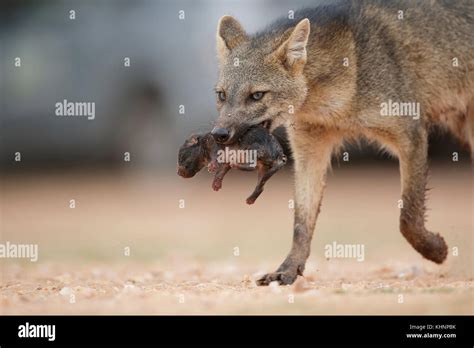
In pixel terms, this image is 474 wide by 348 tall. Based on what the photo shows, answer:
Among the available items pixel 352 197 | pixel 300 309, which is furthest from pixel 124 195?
pixel 300 309

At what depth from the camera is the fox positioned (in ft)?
32.1

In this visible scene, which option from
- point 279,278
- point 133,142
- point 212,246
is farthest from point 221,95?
point 133,142

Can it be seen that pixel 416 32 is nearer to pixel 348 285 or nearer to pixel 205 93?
pixel 348 285

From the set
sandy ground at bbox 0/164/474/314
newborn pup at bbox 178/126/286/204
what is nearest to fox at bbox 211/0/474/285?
newborn pup at bbox 178/126/286/204

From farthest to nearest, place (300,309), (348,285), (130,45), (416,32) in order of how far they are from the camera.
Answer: (130,45) → (416,32) → (348,285) → (300,309)

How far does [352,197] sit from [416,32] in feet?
39.9

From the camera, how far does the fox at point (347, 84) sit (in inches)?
386

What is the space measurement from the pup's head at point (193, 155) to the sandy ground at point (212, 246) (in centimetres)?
127

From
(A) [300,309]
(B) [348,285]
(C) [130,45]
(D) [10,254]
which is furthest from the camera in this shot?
(C) [130,45]

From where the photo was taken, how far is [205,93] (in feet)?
66.3

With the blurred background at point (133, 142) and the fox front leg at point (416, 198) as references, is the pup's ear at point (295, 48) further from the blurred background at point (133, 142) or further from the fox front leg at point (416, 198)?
the blurred background at point (133, 142)

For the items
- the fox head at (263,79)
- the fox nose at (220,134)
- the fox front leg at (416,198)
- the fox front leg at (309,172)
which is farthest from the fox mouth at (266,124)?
the fox front leg at (416,198)

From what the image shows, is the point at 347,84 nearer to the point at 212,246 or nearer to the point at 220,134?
the point at 220,134

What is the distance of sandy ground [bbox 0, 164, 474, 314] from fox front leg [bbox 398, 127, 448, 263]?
0.42m
